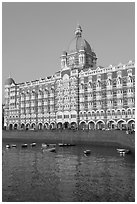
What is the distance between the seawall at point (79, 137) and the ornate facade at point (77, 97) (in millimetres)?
11601

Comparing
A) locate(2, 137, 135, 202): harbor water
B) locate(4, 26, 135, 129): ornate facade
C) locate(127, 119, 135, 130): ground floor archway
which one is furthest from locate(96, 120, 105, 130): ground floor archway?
locate(2, 137, 135, 202): harbor water

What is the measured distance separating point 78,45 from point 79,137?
48.2m

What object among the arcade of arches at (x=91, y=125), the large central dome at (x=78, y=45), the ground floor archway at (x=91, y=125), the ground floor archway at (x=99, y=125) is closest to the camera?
the arcade of arches at (x=91, y=125)

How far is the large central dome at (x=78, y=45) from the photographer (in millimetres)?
104375

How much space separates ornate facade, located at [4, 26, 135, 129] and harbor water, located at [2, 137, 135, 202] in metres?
32.1

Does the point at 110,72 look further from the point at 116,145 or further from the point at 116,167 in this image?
the point at 116,167

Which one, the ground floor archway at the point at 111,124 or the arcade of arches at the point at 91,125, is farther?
the ground floor archway at the point at 111,124

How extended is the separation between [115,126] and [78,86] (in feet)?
68.7

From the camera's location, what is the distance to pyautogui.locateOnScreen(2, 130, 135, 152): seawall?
58.8 meters

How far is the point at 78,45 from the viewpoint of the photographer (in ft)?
347

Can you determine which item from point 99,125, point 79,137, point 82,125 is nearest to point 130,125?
point 99,125

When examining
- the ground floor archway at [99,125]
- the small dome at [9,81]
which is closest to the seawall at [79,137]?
the ground floor archway at [99,125]

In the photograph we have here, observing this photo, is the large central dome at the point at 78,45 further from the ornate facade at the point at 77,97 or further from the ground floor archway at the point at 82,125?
the ground floor archway at the point at 82,125

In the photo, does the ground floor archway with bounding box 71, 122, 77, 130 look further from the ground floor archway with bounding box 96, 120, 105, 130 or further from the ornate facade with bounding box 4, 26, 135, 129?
the ground floor archway with bounding box 96, 120, 105, 130
